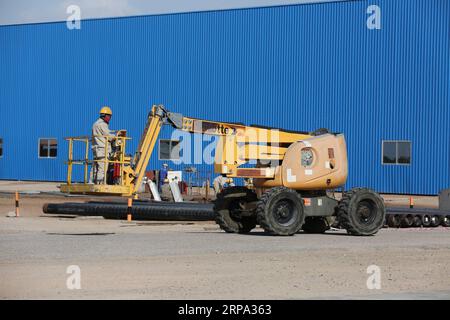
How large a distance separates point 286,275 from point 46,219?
14.6 metres

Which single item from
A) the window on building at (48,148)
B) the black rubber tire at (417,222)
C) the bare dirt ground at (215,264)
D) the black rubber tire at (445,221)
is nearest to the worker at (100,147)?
the bare dirt ground at (215,264)

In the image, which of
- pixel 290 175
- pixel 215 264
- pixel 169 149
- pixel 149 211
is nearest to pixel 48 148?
pixel 169 149

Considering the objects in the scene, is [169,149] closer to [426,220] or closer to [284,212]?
[426,220]

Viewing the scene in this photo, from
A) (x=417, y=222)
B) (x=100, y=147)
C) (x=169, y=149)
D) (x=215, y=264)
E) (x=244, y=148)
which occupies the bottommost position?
(x=215, y=264)

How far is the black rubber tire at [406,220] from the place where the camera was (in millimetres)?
27083

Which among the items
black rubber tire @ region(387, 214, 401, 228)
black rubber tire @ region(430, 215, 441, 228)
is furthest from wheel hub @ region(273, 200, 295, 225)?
black rubber tire @ region(430, 215, 441, 228)

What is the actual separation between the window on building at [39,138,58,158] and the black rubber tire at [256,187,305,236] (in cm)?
3609

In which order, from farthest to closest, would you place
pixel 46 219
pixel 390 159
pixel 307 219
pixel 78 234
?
pixel 390 159 → pixel 46 219 → pixel 307 219 → pixel 78 234

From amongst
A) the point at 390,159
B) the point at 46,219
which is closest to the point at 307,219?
the point at 46,219

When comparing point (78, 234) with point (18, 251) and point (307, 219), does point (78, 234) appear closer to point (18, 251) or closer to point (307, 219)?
point (18, 251)

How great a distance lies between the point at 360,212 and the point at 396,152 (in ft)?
79.3

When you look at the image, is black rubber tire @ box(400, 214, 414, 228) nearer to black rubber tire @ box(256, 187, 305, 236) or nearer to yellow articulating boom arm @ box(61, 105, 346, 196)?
yellow articulating boom arm @ box(61, 105, 346, 196)

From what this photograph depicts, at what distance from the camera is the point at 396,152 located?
44.8 metres
